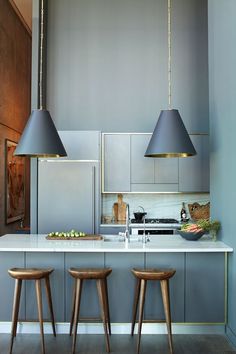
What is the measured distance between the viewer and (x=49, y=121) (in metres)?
3.99

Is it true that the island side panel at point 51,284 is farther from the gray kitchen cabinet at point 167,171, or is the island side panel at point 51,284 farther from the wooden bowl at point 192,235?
the gray kitchen cabinet at point 167,171

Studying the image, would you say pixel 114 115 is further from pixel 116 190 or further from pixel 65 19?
pixel 65 19

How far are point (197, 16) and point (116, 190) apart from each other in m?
3.08

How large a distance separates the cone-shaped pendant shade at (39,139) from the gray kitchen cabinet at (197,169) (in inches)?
94.3

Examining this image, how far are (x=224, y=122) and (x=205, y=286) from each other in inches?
67.6

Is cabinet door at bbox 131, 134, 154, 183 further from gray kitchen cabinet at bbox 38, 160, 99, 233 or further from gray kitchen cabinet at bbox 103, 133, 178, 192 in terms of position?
gray kitchen cabinet at bbox 38, 160, 99, 233

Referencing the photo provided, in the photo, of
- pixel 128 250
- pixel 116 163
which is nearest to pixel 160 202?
pixel 116 163

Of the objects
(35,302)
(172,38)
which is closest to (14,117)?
(172,38)

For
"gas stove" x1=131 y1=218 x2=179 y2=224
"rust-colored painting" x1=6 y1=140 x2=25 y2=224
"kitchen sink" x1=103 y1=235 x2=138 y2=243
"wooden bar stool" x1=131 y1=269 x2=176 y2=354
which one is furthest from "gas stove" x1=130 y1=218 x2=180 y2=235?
"rust-colored painting" x1=6 y1=140 x2=25 y2=224

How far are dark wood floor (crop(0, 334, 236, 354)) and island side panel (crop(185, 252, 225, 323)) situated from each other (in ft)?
0.77

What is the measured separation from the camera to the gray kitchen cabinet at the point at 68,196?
540cm

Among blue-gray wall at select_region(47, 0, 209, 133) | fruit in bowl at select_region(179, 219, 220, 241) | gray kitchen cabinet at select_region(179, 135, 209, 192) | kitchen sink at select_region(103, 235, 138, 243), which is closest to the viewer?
fruit in bowl at select_region(179, 219, 220, 241)

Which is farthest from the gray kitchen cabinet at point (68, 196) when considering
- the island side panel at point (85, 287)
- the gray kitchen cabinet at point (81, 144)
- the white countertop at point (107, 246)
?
the island side panel at point (85, 287)

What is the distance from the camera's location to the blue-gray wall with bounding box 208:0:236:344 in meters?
3.67
